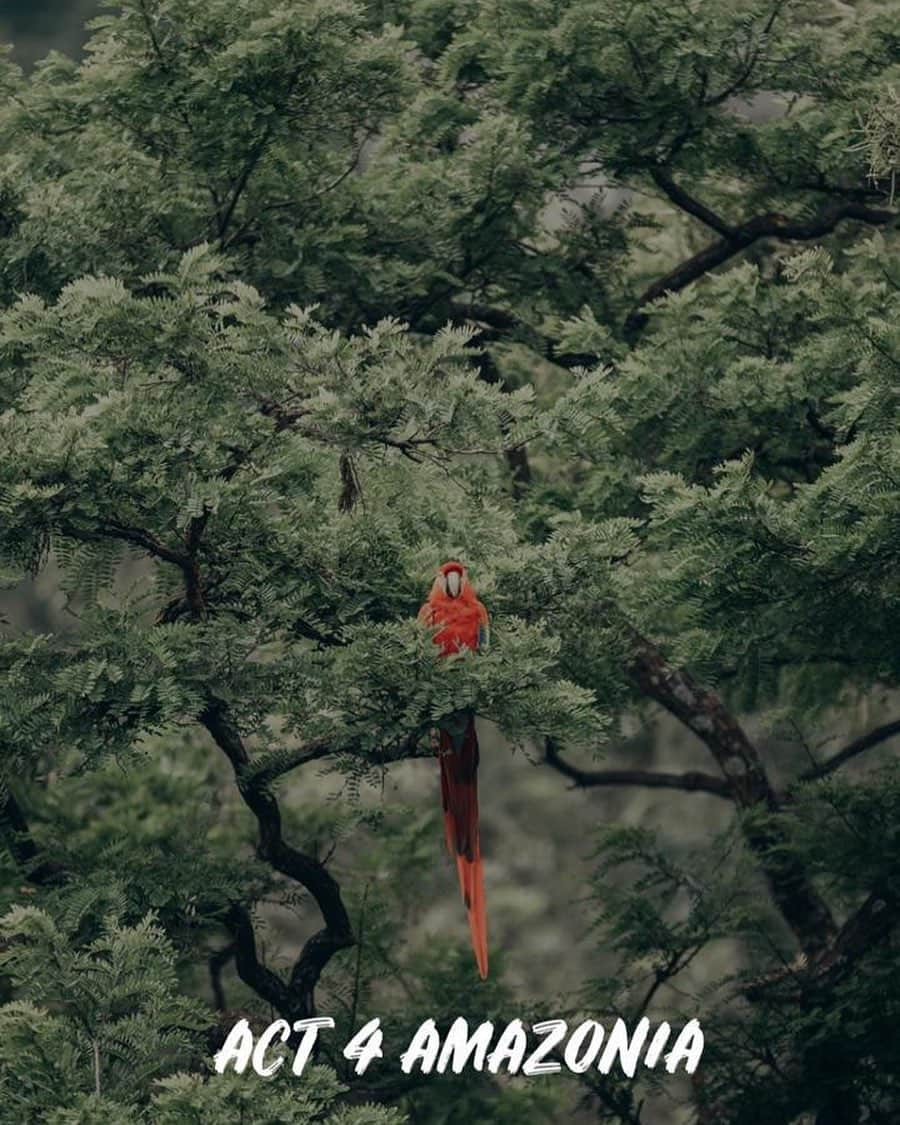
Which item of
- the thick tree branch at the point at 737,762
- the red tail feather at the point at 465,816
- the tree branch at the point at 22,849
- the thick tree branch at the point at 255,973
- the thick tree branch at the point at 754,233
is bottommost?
the red tail feather at the point at 465,816

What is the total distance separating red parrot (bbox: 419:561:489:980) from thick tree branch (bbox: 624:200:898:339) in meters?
3.30

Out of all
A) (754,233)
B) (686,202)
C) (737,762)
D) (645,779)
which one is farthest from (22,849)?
(754,233)

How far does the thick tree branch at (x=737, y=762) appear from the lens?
32.7 ft

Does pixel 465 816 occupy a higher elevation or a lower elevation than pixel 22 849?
lower

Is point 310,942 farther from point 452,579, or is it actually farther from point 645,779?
point 645,779

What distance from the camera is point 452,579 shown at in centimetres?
638

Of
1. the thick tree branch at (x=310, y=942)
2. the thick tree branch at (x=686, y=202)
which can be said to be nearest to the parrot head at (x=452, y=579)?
the thick tree branch at (x=310, y=942)

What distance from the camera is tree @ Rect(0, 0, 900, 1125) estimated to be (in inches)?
250

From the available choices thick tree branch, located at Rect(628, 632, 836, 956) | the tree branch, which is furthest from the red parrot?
thick tree branch, located at Rect(628, 632, 836, 956)

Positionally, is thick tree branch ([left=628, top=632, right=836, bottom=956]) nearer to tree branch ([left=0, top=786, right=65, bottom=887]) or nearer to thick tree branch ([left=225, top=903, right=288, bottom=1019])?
thick tree branch ([left=225, top=903, right=288, bottom=1019])

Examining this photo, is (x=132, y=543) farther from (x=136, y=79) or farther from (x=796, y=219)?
(x=796, y=219)

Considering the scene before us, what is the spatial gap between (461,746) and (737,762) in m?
3.53

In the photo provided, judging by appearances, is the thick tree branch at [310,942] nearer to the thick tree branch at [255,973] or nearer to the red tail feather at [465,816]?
the thick tree branch at [255,973]

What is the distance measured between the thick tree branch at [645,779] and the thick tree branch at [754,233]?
2.36 meters
